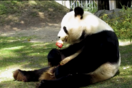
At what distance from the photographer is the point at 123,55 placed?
589 cm

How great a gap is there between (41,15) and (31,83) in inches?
407

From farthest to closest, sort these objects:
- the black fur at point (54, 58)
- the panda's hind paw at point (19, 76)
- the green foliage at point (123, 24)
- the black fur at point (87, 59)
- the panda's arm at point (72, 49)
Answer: the green foliage at point (123, 24)
the panda's hind paw at point (19, 76)
the black fur at point (54, 58)
the panda's arm at point (72, 49)
the black fur at point (87, 59)

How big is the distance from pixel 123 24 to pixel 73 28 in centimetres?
567

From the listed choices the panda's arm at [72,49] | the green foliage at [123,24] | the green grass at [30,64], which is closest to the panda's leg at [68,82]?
the green grass at [30,64]

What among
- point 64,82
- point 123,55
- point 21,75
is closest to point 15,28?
point 123,55

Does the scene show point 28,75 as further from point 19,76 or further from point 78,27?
point 78,27

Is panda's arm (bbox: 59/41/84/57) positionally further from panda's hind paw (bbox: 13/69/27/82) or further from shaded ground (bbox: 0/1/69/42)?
shaded ground (bbox: 0/1/69/42)

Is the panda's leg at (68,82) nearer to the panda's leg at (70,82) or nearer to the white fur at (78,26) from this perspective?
the panda's leg at (70,82)

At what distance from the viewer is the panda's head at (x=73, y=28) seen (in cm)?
353

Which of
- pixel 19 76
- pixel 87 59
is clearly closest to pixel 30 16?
pixel 19 76

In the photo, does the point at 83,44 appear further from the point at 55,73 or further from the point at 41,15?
the point at 41,15

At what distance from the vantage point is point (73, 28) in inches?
139

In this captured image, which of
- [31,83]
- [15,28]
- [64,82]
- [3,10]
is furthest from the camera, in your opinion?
[3,10]

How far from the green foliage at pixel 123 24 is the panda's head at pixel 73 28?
4.86 m
